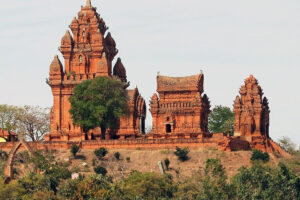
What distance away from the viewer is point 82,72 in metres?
113

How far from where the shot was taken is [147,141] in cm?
10644

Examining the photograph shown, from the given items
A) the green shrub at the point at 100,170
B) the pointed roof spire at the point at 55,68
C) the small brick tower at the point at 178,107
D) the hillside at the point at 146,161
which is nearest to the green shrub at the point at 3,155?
the hillside at the point at 146,161

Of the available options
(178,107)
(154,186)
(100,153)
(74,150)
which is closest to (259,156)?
(178,107)

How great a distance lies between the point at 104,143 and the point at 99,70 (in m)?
7.86

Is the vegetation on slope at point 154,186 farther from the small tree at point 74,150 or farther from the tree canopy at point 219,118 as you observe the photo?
the tree canopy at point 219,118

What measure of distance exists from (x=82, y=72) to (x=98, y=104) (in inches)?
213

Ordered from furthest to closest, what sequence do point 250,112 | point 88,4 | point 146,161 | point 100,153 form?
point 88,4
point 250,112
point 100,153
point 146,161

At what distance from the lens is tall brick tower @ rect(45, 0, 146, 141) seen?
11131 cm

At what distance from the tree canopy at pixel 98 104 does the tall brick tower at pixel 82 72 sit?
71.3 inches

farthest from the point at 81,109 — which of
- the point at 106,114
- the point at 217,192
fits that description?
the point at 217,192

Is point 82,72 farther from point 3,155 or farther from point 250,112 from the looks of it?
point 250,112

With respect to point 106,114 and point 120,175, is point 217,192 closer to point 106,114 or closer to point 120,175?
point 120,175

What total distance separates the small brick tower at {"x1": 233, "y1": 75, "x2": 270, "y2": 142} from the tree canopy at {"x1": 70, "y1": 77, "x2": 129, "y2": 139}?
395 inches

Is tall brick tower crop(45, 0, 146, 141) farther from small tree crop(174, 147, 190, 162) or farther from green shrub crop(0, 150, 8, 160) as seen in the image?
small tree crop(174, 147, 190, 162)
